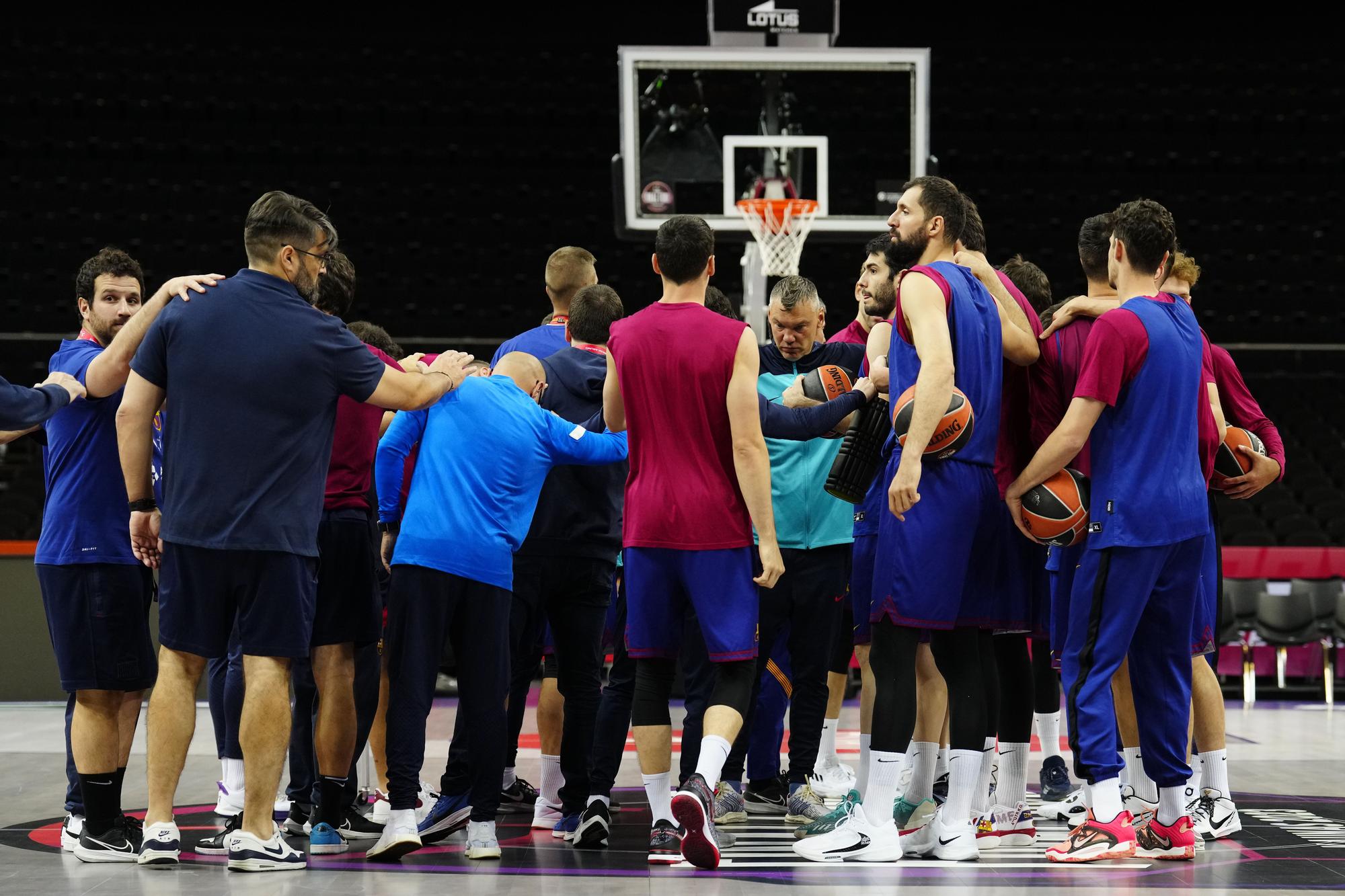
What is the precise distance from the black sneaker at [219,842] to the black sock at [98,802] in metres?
0.31

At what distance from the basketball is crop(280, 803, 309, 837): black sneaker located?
2.80m

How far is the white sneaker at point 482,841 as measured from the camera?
4164mm

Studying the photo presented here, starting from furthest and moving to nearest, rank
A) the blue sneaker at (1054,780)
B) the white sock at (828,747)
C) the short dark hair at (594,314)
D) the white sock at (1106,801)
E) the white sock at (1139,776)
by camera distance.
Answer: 1. the white sock at (828,747)
2. the blue sneaker at (1054,780)
3. the short dark hair at (594,314)
4. the white sock at (1139,776)
5. the white sock at (1106,801)

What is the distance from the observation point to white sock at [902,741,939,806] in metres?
4.52

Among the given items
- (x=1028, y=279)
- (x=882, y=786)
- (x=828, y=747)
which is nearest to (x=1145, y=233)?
(x=1028, y=279)

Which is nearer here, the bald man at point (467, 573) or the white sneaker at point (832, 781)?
the bald man at point (467, 573)

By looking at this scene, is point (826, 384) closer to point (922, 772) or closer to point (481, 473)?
point (481, 473)

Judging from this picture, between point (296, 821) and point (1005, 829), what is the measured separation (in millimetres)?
2600

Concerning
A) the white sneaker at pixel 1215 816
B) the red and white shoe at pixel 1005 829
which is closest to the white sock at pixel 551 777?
the red and white shoe at pixel 1005 829

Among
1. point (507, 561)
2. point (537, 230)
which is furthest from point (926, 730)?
point (537, 230)

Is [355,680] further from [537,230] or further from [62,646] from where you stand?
[537,230]

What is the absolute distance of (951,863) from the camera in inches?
165

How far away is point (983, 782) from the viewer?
439 centimetres

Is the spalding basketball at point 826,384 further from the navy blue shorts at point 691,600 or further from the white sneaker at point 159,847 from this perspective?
the white sneaker at point 159,847
